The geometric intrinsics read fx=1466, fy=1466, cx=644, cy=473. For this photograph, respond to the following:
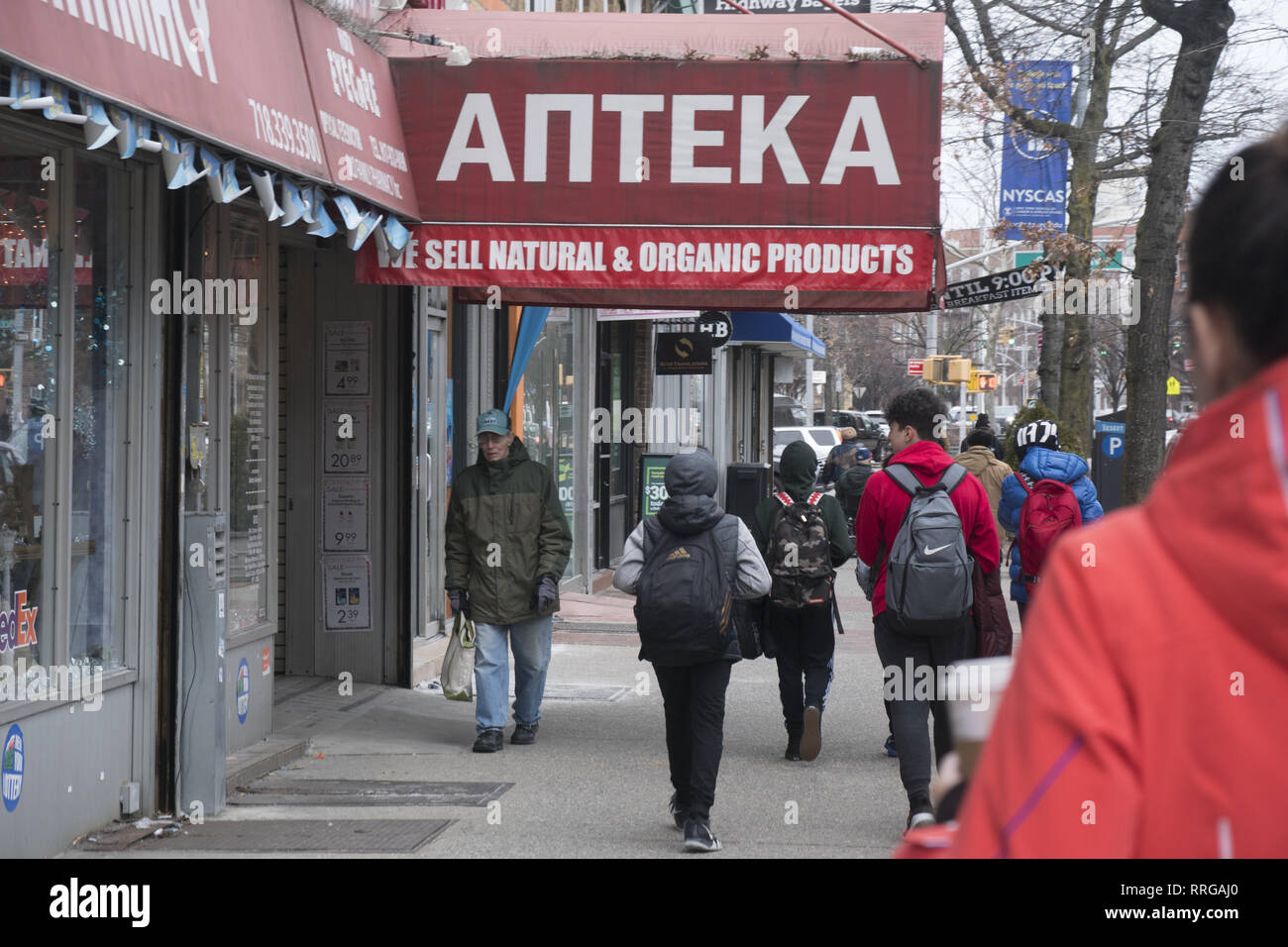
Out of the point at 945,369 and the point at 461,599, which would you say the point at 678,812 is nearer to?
the point at 461,599

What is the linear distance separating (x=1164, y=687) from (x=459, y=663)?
308 inches

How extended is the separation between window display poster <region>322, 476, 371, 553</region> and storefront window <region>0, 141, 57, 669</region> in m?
3.84

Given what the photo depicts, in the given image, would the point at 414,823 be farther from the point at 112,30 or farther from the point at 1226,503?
the point at 1226,503

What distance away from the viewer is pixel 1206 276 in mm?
1347

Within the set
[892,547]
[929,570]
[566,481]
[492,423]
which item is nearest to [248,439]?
[492,423]

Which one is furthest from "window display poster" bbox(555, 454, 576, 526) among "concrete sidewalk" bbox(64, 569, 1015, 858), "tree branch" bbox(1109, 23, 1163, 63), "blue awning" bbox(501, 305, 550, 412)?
"tree branch" bbox(1109, 23, 1163, 63)

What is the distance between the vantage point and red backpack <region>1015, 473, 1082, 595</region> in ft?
26.2

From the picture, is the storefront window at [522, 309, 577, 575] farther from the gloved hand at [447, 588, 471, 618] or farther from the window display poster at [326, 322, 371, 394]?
the gloved hand at [447, 588, 471, 618]

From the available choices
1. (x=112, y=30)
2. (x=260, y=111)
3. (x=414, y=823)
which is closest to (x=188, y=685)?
(x=414, y=823)

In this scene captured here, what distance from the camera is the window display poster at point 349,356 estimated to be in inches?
387

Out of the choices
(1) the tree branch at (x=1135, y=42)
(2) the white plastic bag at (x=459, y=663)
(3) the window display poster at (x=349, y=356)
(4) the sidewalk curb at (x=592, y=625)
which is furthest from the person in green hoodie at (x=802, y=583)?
(1) the tree branch at (x=1135, y=42)

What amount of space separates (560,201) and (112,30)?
3.38 m

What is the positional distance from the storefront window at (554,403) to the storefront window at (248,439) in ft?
17.2

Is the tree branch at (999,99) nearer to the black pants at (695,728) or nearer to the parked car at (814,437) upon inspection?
the black pants at (695,728)
